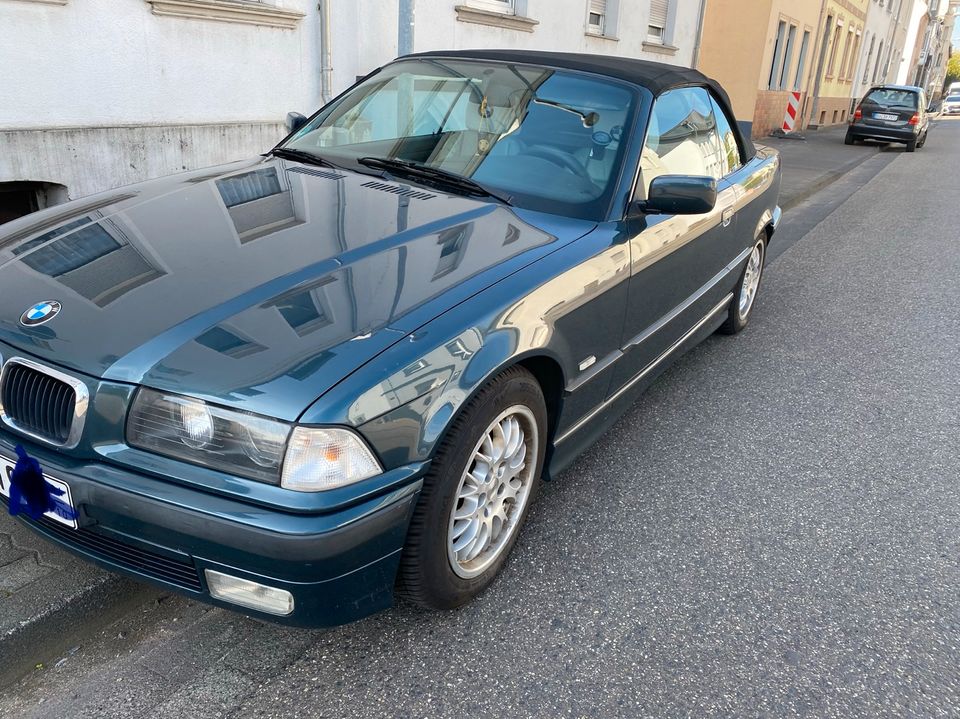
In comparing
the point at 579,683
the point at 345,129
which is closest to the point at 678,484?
the point at 579,683

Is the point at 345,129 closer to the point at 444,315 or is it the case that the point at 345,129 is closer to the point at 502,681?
the point at 444,315

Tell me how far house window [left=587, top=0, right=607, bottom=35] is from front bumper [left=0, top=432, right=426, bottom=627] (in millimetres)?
11983

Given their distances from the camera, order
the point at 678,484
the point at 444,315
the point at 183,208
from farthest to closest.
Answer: the point at 678,484 < the point at 183,208 < the point at 444,315

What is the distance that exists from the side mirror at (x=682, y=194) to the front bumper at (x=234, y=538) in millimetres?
1526

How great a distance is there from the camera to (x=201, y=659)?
7.07ft

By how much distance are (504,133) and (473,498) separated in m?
1.56

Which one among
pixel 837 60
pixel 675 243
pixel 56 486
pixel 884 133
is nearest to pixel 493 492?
pixel 56 486

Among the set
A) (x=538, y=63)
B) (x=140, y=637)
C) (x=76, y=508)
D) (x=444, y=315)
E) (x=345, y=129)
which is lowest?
(x=140, y=637)

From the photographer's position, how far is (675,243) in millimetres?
3277

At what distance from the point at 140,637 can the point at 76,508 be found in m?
0.55

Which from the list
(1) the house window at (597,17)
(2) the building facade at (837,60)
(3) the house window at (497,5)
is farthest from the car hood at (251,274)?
(2) the building facade at (837,60)

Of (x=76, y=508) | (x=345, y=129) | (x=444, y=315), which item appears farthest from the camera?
(x=345, y=129)

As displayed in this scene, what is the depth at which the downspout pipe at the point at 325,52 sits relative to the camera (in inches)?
289

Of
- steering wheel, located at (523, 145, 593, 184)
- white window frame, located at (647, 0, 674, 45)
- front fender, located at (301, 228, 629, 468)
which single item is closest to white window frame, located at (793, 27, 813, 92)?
white window frame, located at (647, 0, 674, 45)
